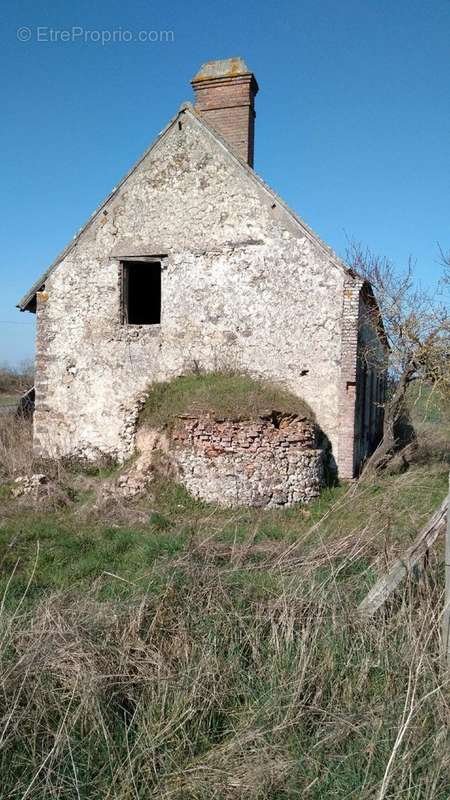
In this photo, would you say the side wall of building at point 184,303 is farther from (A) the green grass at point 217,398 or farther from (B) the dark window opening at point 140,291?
(A) the green grass at point 217,398

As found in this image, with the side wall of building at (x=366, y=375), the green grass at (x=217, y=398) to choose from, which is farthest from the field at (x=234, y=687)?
the side wall of building at (x=366, y=375)

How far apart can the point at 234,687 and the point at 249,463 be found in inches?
236

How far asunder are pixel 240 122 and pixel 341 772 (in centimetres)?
1315

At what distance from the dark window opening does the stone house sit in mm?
91

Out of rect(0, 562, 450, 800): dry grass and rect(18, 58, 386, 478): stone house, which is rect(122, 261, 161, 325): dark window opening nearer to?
rect(18, 58, 386, 478): stone house

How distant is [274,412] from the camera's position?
9406 mm

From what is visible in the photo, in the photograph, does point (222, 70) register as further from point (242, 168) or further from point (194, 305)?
point (194, 305)

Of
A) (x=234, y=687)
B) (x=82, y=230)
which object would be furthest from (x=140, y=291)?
(x=234, y=687)

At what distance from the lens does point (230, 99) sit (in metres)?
12.9

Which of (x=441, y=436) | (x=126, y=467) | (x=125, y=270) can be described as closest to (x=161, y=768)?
(x=126, y=467)

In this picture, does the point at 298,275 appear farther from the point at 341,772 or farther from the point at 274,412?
the point at 341,772

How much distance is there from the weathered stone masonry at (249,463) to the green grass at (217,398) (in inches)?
9.9

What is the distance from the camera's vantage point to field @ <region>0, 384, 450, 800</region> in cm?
262

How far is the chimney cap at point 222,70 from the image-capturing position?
12.8m
